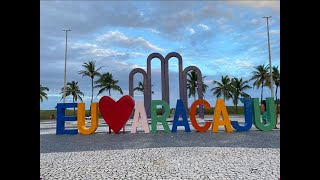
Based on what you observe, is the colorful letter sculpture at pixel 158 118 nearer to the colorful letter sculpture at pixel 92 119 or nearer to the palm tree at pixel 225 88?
the colorful letter sculpture at pixel 92 119

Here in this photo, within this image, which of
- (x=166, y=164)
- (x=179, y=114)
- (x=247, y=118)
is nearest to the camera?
(x=166, y=164)

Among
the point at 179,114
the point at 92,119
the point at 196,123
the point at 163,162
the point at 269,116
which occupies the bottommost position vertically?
the point at 163,162

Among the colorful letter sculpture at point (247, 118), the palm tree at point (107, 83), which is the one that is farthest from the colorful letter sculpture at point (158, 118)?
the palm tree at point (107, 83)

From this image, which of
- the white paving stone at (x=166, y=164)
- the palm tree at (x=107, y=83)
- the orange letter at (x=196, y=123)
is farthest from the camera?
the palm tree at (x=107, y=83)

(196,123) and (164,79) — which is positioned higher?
(164,79)

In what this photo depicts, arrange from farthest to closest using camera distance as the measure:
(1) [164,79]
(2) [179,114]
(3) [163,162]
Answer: (1) [164,79], (2) [179,114], (3) [163,162]

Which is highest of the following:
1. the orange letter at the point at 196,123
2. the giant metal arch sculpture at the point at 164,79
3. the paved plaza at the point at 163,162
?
the giant metal arch sculpture at the point at 164,79

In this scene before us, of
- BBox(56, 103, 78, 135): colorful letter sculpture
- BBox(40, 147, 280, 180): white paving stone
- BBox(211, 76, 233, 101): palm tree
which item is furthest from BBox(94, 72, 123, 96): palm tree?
BBox(40, 147, 280, 180): white paving stone

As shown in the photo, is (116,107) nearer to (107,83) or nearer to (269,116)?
(269,116)

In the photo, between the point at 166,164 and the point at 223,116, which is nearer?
the point at 166,164

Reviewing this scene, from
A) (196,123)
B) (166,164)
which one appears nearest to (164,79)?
(196,123)

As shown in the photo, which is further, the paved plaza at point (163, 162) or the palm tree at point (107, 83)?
the palm tree at point (107, 83)
